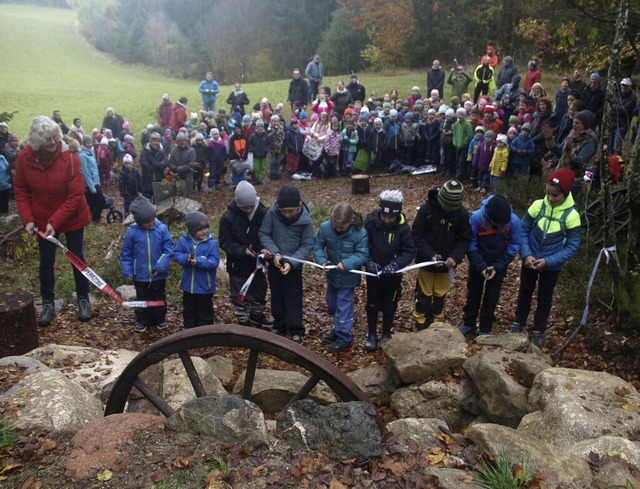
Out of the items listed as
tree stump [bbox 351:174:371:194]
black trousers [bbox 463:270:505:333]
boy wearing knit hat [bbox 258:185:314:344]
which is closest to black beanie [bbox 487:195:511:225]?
black trousers [bbox 463:270:505:333]

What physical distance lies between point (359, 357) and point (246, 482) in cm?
366

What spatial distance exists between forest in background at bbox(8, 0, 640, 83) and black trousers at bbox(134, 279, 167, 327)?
15.3 m

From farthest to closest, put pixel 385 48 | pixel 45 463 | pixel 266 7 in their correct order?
pixel 266 7 → pixel 385 48 → pixel 45 463

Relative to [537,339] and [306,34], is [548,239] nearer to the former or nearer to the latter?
[537,339]

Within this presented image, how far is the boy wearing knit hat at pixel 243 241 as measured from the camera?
6547mm

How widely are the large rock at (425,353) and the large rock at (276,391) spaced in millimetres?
759

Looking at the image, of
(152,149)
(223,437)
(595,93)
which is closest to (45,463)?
(223,437)

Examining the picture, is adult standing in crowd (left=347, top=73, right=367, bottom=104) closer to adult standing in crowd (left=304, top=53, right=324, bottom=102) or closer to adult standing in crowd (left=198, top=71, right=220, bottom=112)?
adult standing in crowd (left=304, top=53, right=324, bottom=102)

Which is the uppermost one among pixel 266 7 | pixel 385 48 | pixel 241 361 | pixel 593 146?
pixel 266 7

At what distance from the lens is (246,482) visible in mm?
3041

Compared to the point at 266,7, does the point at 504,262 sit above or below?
below

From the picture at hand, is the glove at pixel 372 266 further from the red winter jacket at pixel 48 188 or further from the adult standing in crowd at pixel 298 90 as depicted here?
the adult standing in crowd at pixel 298 90

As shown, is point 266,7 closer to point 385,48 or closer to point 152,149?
point 385,48

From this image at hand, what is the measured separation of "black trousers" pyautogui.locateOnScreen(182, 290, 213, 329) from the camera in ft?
22.3
